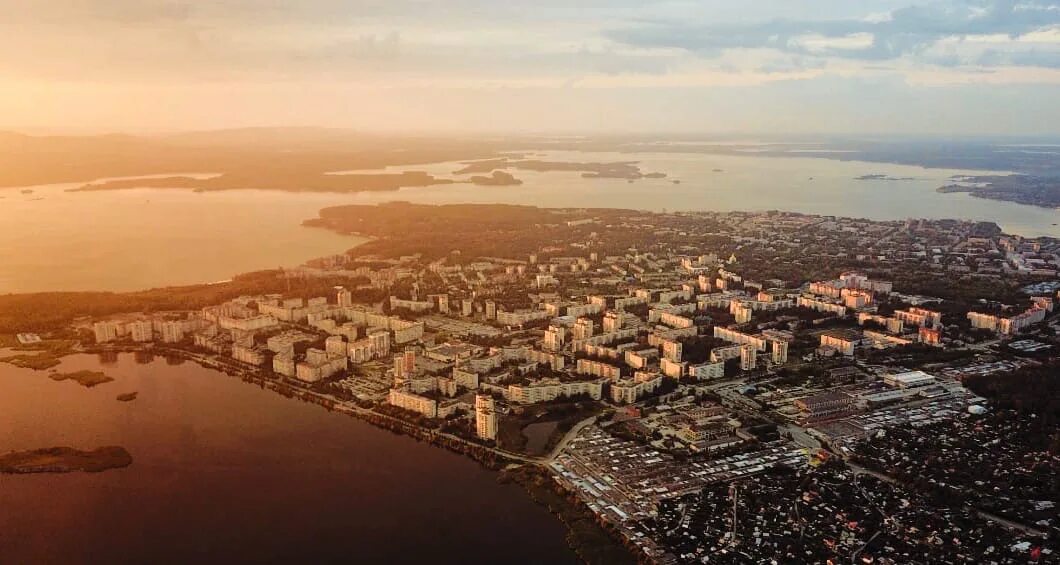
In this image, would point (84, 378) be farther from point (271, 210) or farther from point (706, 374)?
point (271, 210)

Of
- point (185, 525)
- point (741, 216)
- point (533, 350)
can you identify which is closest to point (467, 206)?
point (741, 216)

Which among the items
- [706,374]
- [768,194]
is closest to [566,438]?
[706,374]

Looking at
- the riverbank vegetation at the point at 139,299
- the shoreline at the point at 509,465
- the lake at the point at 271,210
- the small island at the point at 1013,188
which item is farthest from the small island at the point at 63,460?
the small island at the point at 1013,188

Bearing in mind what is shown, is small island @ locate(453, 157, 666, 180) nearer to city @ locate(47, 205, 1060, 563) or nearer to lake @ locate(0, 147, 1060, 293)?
lake @ locate(0, 147, 1060, 293)

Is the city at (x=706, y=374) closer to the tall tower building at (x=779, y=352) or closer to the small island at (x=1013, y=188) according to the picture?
the tall tower building at (x=779, y=352)

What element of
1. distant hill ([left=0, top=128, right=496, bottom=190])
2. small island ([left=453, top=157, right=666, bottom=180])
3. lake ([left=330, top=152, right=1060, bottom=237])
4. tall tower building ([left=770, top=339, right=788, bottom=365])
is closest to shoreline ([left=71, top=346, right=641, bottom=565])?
tall tower building ([left=770, top=339, right=788, bottom=365])

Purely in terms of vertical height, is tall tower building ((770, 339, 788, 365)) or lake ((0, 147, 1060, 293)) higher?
lake ((0, 147, 1060, 293))
